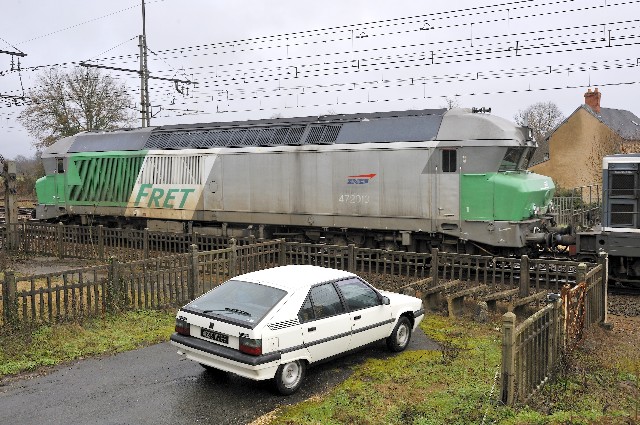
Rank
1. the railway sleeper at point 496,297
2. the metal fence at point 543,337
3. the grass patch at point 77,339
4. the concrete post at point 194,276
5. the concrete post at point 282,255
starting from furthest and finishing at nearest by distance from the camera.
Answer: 1. the concrete post at point 282,255
2. the concrete post at point 194,276
3. the railway sleeper at point 496,297
4. the grass patch at point 77,339
5. the metal fence at point 543,337

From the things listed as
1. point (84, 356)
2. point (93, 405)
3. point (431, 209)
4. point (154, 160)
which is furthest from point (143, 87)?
point (93, 405)

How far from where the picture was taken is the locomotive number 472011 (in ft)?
52.1

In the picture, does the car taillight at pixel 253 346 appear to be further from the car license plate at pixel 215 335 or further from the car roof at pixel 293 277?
the car roof at pixel 293 277

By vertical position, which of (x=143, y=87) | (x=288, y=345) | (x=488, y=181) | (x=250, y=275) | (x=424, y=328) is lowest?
(x=424, y=328)

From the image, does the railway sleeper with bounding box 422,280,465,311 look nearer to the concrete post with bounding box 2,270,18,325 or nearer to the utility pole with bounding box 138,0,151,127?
the concrete post with bounding box 2,270,18,325

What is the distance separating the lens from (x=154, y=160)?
20469 millimetres

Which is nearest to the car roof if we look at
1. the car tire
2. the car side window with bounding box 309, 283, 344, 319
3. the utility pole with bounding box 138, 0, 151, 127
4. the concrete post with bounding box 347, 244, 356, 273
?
the car side window with bounding box 309, 283, 344, 319

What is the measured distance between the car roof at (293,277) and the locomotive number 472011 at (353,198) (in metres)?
7.65

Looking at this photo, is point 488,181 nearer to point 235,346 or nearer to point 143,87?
point 235,346

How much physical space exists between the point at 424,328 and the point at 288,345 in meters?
3.90

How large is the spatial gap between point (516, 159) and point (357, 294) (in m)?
8.50

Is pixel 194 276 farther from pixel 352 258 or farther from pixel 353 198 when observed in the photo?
pixel 353 198

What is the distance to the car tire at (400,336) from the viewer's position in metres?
8.52

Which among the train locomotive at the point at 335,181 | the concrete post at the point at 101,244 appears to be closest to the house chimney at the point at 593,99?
the train locomotive at the point at 335,181
